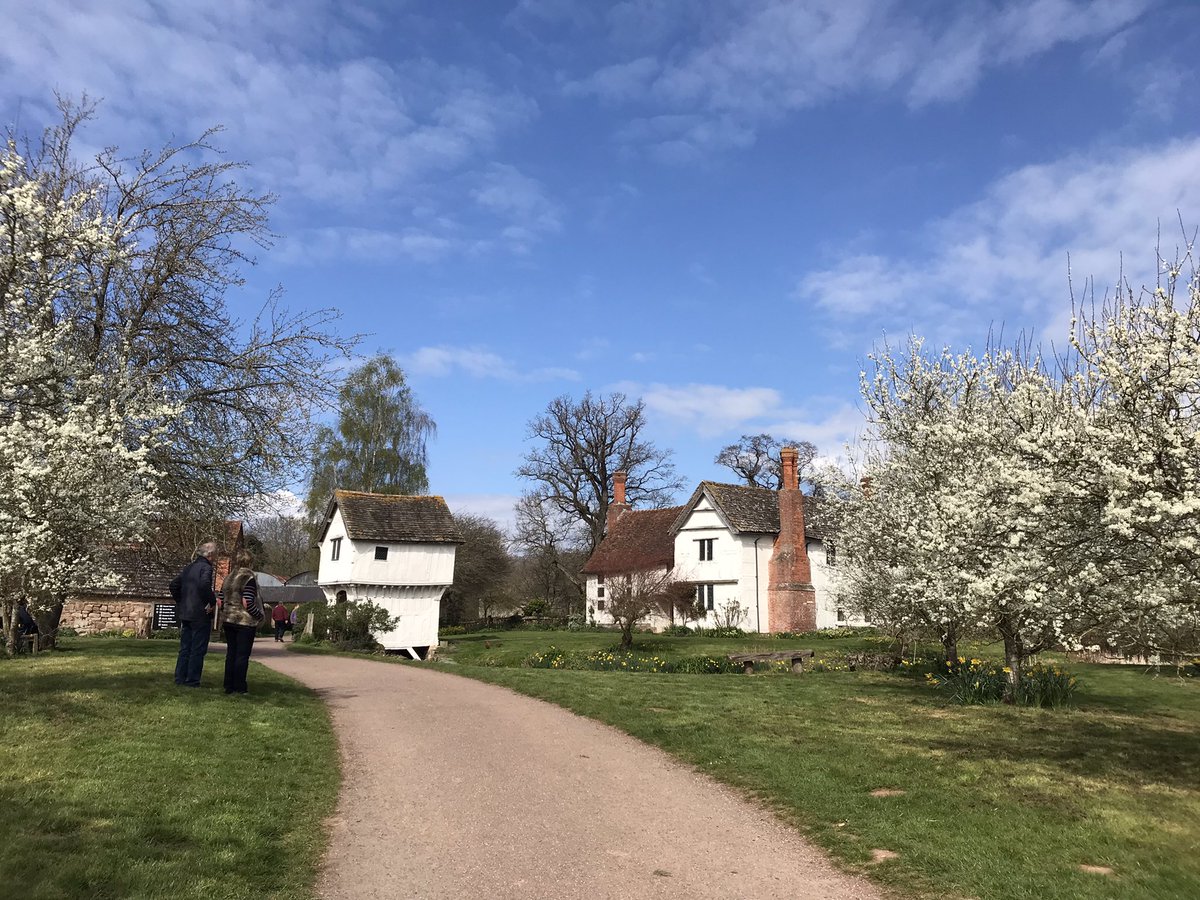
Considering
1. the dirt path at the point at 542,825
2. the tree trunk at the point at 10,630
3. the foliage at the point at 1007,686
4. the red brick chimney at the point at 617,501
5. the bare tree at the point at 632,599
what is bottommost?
the dirt path at the point at 542,825

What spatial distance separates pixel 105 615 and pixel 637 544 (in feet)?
85.4

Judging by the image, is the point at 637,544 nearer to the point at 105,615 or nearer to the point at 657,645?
the point at 657,645

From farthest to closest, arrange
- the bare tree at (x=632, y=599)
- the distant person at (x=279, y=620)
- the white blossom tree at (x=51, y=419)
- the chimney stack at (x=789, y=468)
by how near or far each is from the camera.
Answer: the chimney stack at (x=789, y=468)
the distant person at (x=279, y=620)
the bare tree at (x=632, y=599)
the white blossom tree at (x=51, y=419)

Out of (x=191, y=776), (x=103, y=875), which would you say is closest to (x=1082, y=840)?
(x=103, y=875)

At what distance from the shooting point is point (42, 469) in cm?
1055

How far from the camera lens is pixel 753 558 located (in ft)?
129

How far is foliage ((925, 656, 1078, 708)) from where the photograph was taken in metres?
13.3

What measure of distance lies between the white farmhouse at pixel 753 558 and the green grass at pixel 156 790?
2772 centimetres

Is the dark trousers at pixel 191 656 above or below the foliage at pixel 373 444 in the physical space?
below

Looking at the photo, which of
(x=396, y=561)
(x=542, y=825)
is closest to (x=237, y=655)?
(x=542, y=825)

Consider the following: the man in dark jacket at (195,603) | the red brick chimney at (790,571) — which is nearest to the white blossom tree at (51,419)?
the man in dark jacket at (195,603)

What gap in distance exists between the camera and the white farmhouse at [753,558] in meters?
38.6

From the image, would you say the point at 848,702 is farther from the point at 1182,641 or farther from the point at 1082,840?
the point at 1082,840

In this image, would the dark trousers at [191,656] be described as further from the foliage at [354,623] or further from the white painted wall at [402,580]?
the white painted wall at [402,580]
